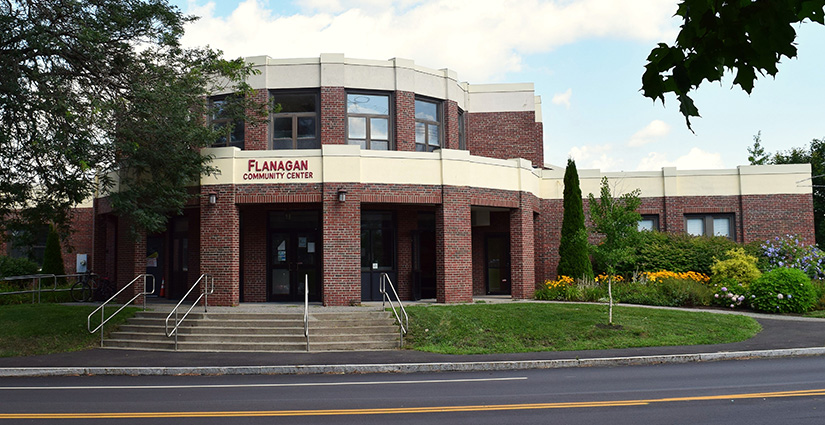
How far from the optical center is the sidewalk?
42.7 feet

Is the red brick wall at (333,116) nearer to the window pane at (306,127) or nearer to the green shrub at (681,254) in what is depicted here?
the window pane at (306,127)

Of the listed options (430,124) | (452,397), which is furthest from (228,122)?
(452,397)

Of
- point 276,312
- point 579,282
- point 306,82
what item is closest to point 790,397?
point 276,312

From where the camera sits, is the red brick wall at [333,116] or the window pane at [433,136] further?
the window pane at [433,136]

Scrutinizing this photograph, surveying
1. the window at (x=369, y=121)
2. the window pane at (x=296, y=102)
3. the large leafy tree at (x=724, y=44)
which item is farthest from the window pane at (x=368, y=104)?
the large leafy tree at (x=724, y=44)

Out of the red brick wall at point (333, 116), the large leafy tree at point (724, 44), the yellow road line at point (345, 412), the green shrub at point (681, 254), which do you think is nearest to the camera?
the large leafy tree at point (724, 44)

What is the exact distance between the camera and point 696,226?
1097 inches

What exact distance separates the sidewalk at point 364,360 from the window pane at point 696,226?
12.5m

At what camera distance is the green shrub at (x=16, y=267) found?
27.9 meters

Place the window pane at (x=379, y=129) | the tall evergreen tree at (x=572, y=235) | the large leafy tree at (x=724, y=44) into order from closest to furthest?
the large leafy tree at (x=724, y=44)
the window pane at (x=379, y=129)
the tall evergreen tree at (x=572, y=235)

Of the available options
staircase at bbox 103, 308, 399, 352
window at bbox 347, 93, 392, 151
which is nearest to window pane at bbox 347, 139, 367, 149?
window at bbox 347, 93, 392, 151

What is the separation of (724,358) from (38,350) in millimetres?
15629

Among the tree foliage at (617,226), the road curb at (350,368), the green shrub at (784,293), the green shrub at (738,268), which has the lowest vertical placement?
the road curb at (350,368)

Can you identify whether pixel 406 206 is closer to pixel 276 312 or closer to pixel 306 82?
pixel 306 82
